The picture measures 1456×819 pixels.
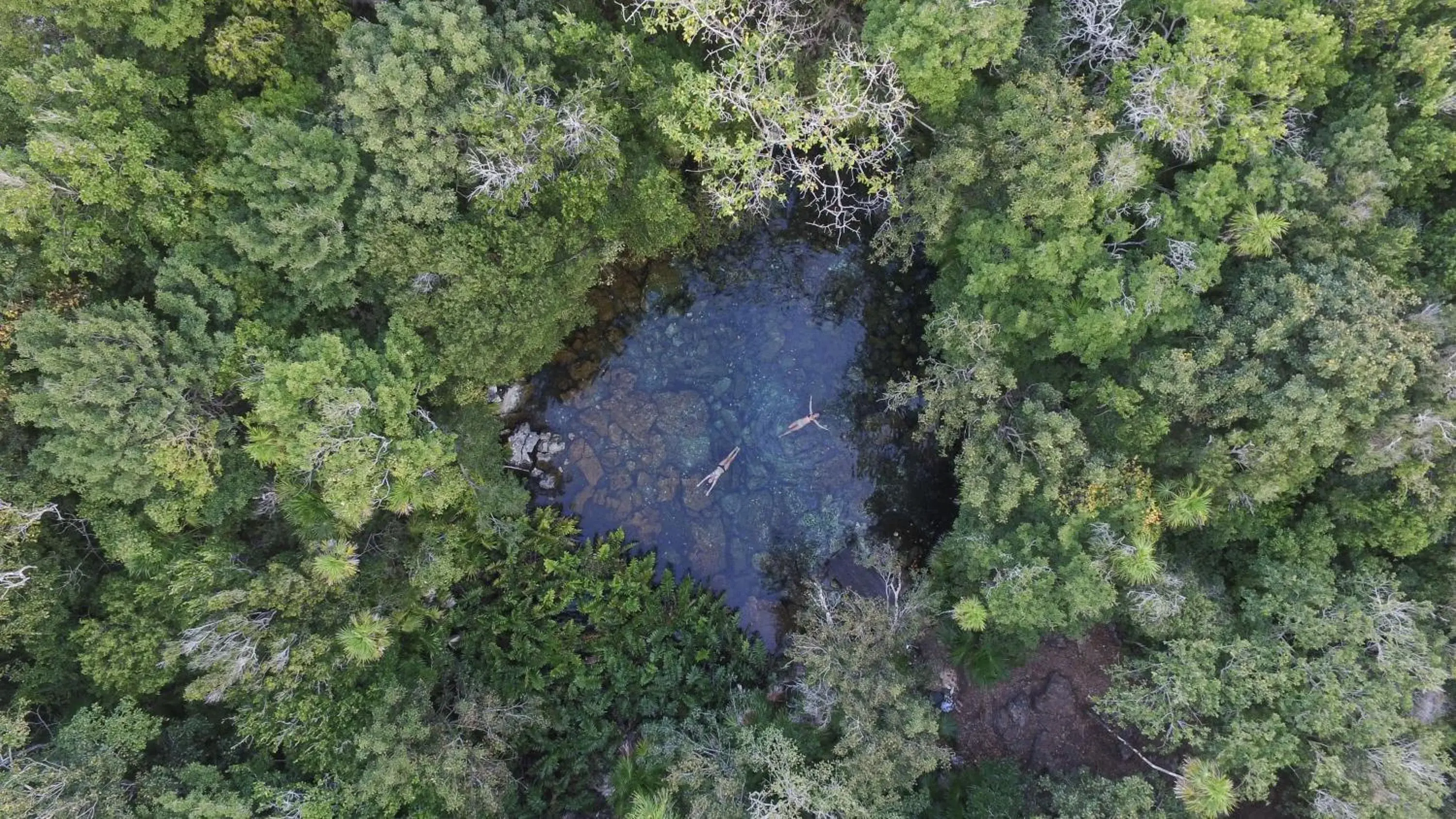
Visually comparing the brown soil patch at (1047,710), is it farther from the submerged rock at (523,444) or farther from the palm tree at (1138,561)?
the submerged rock at (523,444)

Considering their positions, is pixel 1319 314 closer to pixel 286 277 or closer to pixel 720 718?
pixel 720 718

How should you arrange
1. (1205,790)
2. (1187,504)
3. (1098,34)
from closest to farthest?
(1205,790) < (1187,504) < (1098,34)

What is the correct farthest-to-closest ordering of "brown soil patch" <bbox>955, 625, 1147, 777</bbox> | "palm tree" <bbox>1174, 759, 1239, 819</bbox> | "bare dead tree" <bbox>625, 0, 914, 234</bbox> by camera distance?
"brown soil patch" <bbox>955, 625, 1147, 777</bbox> < "bare dead tree" <bbox>625, 0, 914, 234</bbox> < "palm tree" <bbox>1174, 759, 1239, 819</bbox>

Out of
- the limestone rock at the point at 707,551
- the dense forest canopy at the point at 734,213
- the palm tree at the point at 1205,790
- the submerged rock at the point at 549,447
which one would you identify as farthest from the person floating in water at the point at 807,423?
the palm tree at the point at 1205,790

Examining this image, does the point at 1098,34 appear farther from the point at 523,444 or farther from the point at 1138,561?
the point at 523,444

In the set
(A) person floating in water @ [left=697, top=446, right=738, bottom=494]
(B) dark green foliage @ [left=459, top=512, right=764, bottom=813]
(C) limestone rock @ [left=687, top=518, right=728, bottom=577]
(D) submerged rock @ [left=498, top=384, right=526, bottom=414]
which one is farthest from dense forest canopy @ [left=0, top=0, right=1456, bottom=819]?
(A) person floating in water @ [left=697, top=446, right=738, bottom=494]

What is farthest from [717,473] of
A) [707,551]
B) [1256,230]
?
[1256,230]

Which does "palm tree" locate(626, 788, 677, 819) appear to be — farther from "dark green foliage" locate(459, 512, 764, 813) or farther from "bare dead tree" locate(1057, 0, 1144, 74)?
"bare dead tree" locate(1057, 0, 1144, 74)
